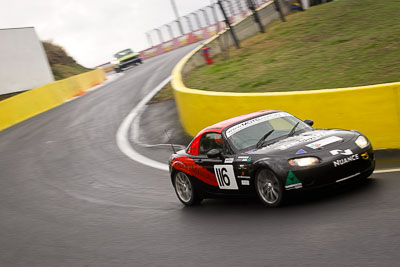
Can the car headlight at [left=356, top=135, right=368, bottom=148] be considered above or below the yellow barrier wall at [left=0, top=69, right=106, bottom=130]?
below

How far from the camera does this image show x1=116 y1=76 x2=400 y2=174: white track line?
13023 millimetres

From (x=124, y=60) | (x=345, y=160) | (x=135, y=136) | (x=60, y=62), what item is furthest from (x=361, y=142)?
(x=60, y=62)

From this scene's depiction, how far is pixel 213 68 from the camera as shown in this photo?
22.6 meters

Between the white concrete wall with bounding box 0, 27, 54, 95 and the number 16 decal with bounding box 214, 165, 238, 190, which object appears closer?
the number 16 decal with bounding box 214, 165, 238, 190

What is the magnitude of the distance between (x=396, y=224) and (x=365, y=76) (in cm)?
834

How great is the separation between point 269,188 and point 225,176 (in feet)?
2.95

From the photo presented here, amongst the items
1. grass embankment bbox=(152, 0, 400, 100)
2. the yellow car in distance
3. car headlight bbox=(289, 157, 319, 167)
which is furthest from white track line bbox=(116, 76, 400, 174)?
the yellow car in distance

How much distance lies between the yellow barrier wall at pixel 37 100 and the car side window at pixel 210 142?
61.8 feet

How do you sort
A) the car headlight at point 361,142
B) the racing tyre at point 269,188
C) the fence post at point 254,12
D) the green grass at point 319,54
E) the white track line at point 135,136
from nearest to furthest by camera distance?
the racing tyre at point 269,188 → the car headlight at point 361,142 → the white track line at point 135,136 → the green grass at point 319,54 → the fence post at point 254,12

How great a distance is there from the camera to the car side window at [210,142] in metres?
8.56

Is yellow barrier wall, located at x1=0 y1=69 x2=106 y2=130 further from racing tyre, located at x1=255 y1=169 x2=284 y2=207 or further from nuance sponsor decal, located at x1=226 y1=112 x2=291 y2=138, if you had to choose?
racing tyre, located at x1=255 y1=169 x2=284 y2=207

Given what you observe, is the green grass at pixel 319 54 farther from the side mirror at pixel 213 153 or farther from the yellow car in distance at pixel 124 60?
the yellow car in distance at pixel 124 60

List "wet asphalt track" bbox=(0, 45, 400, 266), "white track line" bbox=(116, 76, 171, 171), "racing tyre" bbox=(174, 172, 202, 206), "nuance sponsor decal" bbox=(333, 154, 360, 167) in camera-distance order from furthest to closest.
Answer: "white track line" bbox=(116, 76, 171, 171)
"racing tyre" bbox=(174, 172, 202, 206)
"nuance sponsor decal" bbox=(333, 154, 360, 167)
"wet asphalt track" bbox=(0, 45, 400, 266)

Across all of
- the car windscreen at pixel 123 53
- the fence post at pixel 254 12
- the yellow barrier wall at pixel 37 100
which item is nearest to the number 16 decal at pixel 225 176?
the fence post at pixel 254 12
